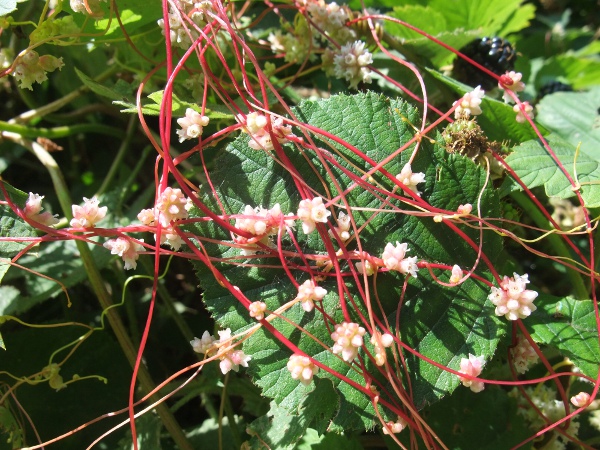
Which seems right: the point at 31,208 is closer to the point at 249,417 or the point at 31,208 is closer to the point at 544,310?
the point at 249,417

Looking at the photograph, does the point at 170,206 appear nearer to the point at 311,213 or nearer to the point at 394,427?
the point at 311,213

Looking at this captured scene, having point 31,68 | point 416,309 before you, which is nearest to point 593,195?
point 416,309

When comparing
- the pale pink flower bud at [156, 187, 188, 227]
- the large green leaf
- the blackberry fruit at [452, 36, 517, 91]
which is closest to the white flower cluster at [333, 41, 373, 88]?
the large green leaf

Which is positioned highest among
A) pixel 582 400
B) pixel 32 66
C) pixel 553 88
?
pixel 32 66

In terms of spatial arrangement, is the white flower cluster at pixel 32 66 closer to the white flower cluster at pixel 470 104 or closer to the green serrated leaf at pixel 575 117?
the white flower cluster at pixel 470 104

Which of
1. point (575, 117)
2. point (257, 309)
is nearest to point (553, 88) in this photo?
point (575, 117)

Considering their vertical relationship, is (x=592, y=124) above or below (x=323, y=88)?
below
